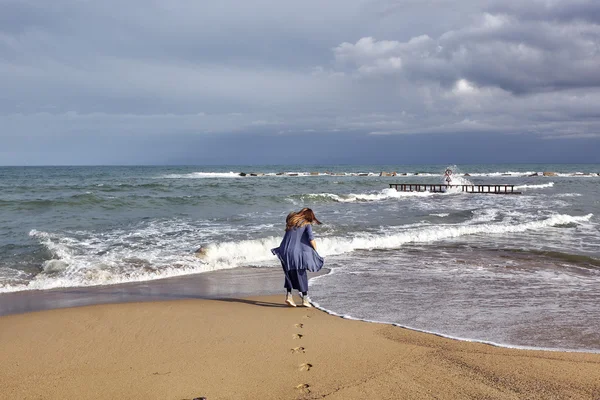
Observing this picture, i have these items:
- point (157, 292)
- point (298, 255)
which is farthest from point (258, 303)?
point (157, 292)

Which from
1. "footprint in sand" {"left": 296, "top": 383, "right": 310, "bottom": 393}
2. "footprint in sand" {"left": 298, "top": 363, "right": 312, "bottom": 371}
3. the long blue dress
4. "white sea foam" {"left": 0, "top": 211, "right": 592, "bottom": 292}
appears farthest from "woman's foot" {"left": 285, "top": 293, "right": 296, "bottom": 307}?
"white sea foam" {"left": 0, "top": 211, "right": 592, "bottom": 292}

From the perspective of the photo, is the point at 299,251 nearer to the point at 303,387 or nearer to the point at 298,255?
the point at 298,255

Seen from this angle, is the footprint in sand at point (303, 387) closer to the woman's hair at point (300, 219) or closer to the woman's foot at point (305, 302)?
the woman's foot at point (305, 302)

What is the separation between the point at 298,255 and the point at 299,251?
2.5 inches

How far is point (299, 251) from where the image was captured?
7453mm

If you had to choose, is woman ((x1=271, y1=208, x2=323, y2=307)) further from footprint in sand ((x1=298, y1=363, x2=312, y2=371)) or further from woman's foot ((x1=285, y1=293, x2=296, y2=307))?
footprint in sand ((x1=298, y1=363, x2=312, y2=371))

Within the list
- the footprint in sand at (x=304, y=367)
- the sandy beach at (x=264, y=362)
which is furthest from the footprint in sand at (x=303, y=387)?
the footprint in sand at (x=304, y=367)

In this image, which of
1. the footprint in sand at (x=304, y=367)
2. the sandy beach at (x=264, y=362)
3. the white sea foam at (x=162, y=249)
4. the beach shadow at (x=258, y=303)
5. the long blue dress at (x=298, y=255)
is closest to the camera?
the sandy beach at (x=264, y=362)

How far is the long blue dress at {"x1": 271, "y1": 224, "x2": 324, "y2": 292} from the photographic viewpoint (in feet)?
24.4

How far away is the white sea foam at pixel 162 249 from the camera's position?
1009 cm

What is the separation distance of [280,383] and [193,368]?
962 millimetres

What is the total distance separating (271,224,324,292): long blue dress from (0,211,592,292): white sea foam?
392cm

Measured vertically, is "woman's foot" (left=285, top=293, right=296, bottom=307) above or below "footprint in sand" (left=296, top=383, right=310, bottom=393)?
below

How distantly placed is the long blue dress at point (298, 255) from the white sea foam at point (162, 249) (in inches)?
155
